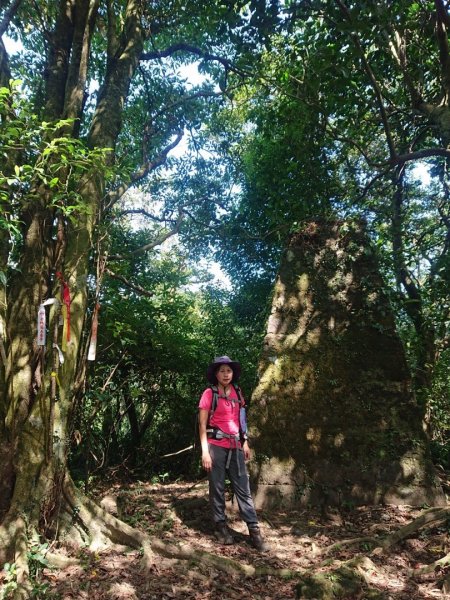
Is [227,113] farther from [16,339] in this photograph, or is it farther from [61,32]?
[16,339]

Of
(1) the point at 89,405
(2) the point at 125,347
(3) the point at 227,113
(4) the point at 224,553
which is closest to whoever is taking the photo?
(4) the point at 224,553

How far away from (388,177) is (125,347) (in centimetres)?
654

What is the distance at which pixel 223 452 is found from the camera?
477 centimetres

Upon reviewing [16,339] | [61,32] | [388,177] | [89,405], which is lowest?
[89,405]

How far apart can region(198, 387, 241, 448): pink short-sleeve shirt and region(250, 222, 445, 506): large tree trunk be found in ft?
3.89

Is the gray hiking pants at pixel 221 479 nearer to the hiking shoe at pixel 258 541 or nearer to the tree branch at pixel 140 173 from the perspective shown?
the hiking shoe at pixel 258 541

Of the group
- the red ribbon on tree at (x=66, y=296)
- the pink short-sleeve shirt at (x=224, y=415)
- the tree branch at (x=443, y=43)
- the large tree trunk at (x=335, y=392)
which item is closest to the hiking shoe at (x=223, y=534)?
the pink short-sleeve shirt at (x=224, y=415)

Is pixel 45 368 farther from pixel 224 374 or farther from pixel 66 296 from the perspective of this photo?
pixel 224 374

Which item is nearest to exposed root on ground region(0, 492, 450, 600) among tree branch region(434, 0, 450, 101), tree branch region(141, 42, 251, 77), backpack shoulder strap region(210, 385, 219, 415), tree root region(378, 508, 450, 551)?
tree root region(378, 508, 450, 551)

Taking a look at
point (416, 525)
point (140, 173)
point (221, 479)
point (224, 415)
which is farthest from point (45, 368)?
point (140, 173)

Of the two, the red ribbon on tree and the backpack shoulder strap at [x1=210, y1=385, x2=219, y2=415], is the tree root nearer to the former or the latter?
the backpack shoulder strap at [x1=210, y1=385, x2=219, y2=415]

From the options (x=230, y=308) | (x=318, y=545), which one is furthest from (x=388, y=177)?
(x=318, y=545)

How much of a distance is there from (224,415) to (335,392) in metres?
2.09

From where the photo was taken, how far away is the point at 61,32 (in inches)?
252
